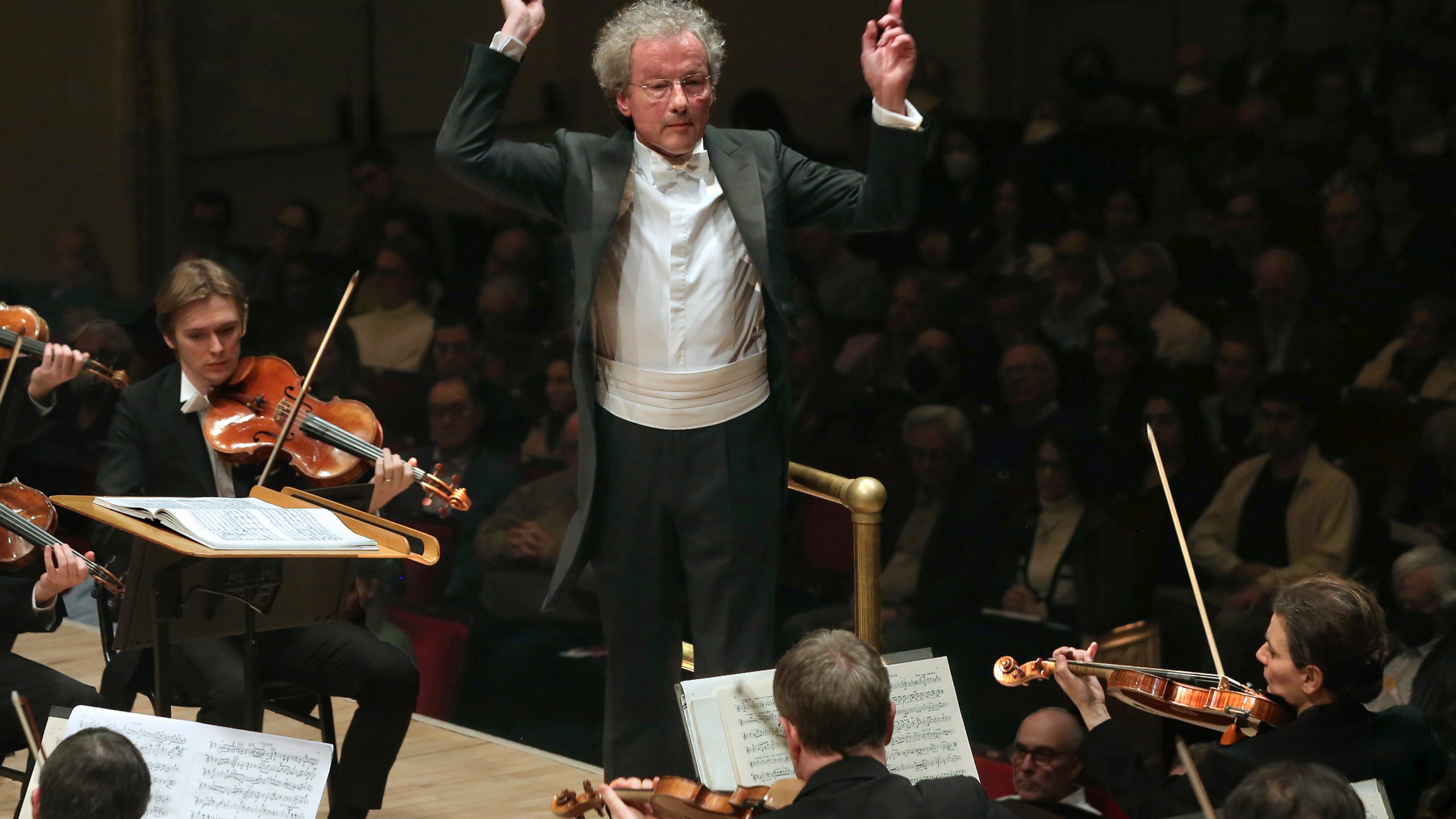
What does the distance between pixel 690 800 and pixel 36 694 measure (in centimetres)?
151

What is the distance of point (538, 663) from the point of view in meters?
4.86

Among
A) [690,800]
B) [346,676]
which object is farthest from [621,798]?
[346,676]

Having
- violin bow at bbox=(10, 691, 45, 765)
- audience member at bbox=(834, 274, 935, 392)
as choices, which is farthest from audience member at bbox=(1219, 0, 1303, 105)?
violin bow at bbox=(10, 691, 45, 765)

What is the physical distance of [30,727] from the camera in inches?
90.3

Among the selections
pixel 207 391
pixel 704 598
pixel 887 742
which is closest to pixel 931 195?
pixel 207 391

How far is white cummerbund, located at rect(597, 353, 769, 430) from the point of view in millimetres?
2297

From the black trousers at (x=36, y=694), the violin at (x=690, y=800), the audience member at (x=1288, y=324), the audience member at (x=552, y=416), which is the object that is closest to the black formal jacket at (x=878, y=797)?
the violin at (x=690, y=800)

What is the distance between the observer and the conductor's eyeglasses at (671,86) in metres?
2.25

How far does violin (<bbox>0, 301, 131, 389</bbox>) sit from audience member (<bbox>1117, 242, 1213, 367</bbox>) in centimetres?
241

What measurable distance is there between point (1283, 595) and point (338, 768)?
1.75m

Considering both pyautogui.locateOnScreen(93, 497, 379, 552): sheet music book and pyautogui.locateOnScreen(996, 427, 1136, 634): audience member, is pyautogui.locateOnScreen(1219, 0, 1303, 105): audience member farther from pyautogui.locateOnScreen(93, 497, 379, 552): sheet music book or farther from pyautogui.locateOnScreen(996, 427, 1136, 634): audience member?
pyautogui.locateOnScreen(93, 497, 379, 552): sheet music book

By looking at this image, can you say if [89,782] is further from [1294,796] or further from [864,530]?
[1294,796]

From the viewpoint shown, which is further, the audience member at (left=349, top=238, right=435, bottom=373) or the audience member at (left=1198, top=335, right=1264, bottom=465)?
the audience member at (left=349, top=238, right=435, bottom=373)

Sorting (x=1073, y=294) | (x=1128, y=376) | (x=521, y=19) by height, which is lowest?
(x=1128, y=376)
